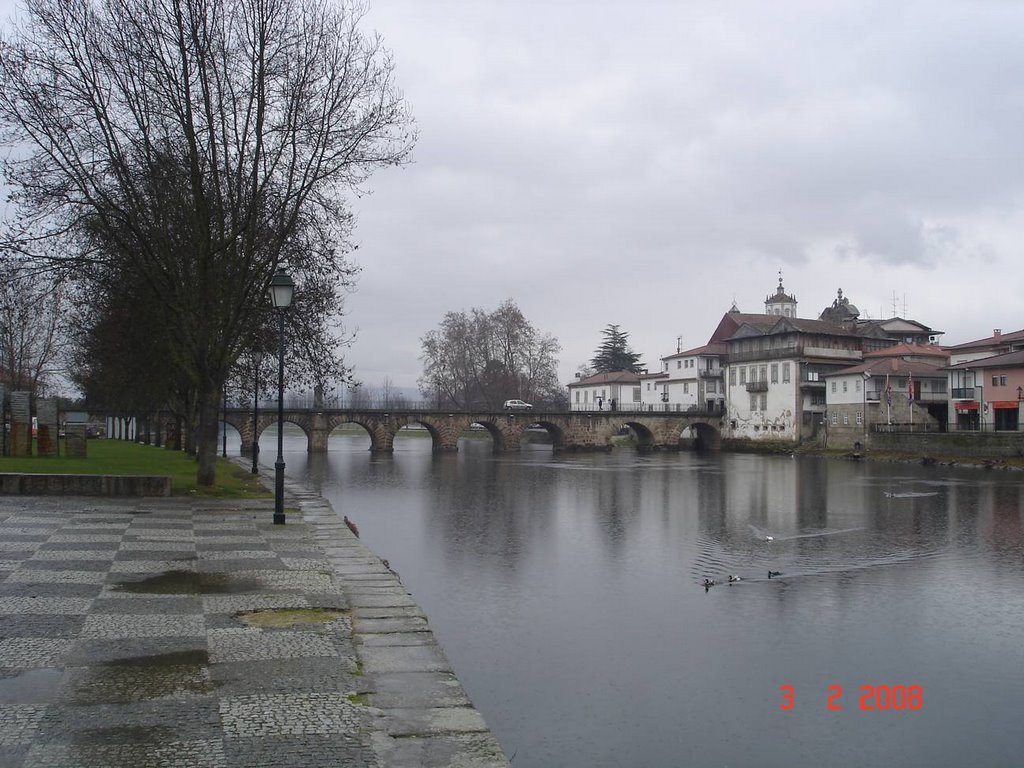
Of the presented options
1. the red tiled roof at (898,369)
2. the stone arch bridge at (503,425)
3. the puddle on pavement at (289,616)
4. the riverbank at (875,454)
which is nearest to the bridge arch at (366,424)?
the stone arch bridge at (503,425)

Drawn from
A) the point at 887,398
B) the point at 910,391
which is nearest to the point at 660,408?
the point at 887,398

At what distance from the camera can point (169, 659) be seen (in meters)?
7.68

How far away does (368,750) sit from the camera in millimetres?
6094

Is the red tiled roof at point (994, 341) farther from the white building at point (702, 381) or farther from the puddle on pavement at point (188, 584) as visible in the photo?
the puddle on pavement at point (188, 584)

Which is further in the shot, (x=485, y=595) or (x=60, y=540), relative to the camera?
(x=485, y=595)

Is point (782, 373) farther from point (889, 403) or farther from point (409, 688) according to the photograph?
point (409, 688)

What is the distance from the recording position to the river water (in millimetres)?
9977

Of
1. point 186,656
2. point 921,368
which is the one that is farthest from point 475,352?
point 186,656

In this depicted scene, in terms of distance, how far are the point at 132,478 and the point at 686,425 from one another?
7294cm

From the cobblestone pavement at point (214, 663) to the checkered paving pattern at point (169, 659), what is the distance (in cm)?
2

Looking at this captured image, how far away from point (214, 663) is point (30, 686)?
140 centimetres

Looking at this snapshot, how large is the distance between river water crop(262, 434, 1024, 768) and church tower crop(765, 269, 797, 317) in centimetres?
8715

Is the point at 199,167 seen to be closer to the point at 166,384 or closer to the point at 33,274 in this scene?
→ the point at 33,274

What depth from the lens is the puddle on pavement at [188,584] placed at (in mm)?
10273
